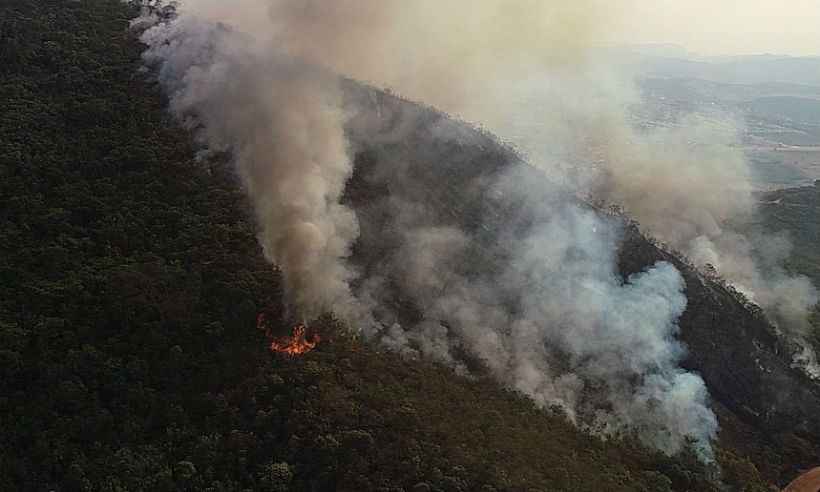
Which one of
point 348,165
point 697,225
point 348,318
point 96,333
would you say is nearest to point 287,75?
point 348,165

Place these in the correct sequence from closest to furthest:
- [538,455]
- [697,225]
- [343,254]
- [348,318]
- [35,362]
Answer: [35,362] → [538,455] → [348,318] → [343,254] → [697,225]

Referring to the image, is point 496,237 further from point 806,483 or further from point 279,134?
point 806,483

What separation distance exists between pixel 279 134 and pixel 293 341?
18237 mm

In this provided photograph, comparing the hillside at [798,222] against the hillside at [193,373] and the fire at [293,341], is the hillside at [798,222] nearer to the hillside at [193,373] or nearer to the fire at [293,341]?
the hillside at [193,373]

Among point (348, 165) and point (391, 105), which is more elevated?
point (391, 105)

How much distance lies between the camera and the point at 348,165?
200ft

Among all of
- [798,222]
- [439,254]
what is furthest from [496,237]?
[798,222]

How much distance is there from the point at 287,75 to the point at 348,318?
2306 centimetres

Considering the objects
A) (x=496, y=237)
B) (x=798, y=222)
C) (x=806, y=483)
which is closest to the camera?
(x=806, y=483)

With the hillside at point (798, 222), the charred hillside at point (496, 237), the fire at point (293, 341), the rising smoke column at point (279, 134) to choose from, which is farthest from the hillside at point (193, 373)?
the hillside at point (798, 222)

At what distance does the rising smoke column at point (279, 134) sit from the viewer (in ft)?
166

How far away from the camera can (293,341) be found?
152 feet

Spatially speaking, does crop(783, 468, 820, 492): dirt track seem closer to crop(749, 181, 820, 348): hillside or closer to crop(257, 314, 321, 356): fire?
crop(257, 314, 321, 356): fire

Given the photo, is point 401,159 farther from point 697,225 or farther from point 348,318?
point 697,225
